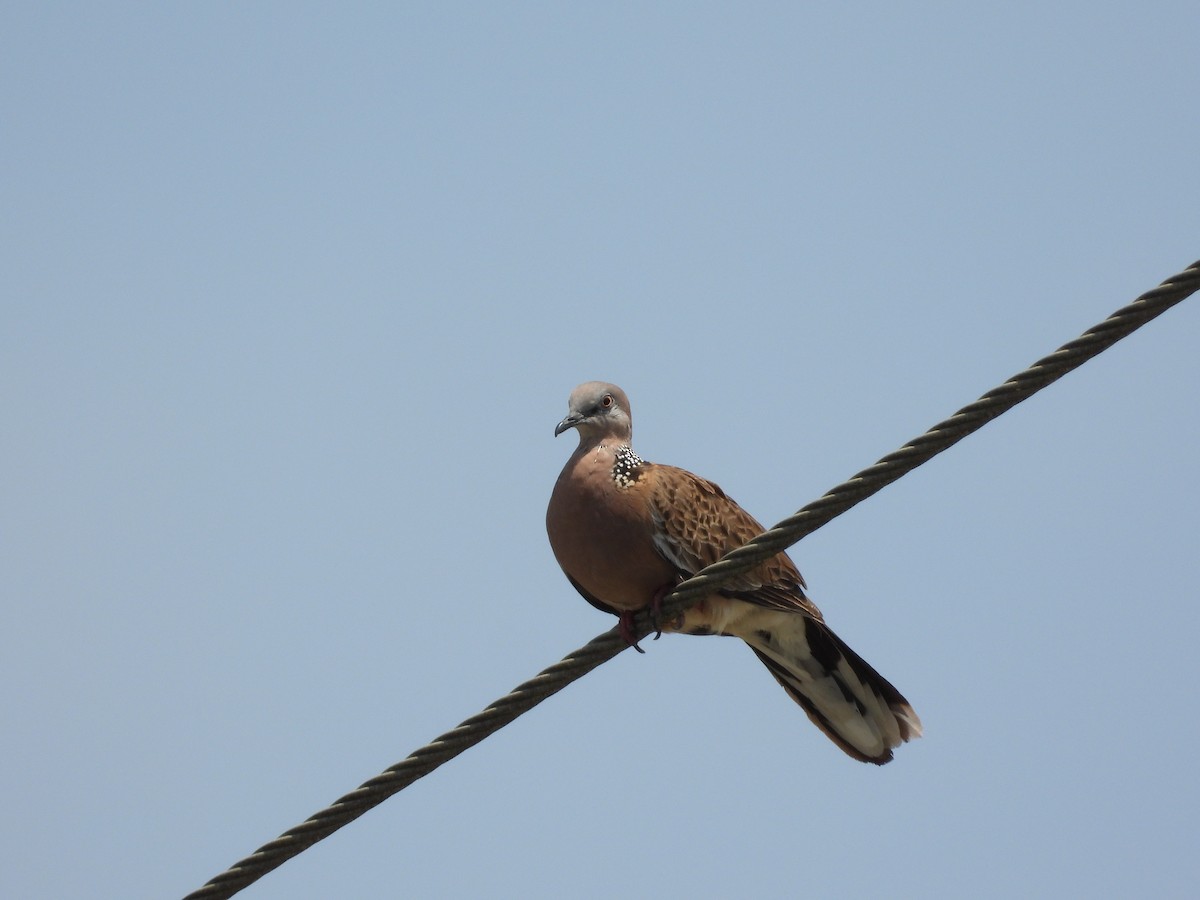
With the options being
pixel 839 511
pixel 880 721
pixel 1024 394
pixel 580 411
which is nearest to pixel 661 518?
pixel 580 411

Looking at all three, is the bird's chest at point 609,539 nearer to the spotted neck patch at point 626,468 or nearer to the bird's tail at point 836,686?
the spotted neck patch at point 626,468

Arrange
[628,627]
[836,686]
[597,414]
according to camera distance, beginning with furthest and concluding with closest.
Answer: [597,414]
[836,686]
[628,627]

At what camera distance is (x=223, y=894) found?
4.18m

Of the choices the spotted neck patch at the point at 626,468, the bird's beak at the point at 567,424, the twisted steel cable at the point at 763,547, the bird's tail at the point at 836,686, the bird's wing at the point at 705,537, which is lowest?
the twisted steel cable at the point at 763,547

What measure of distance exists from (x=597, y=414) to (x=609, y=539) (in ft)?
2.41

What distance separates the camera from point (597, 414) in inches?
247

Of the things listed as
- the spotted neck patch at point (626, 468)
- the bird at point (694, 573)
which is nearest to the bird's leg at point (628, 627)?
the bird at point (694, 573)

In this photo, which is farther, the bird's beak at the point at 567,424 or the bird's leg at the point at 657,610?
the bird's beak at the point at 567,424

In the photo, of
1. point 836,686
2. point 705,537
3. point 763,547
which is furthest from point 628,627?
point 763,547

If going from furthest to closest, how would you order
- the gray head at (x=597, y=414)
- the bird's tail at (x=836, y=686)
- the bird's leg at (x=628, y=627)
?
the gray head at (x=597, y=414) < the bird's tail at (x=836, y=686) < the bird's leg at (x=628, y=627)

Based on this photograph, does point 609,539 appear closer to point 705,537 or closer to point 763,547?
point 705,537

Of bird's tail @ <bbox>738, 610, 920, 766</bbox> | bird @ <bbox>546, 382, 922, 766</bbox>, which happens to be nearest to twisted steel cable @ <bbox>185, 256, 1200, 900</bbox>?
bird @ <bbox>546, 382, 922, 766</bbox>

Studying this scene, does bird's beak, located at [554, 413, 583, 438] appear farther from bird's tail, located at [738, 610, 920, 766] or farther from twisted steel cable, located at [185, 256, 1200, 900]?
twisted steel cable, located at [185, 256, 1200, 900]

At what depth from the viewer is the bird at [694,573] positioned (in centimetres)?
573
